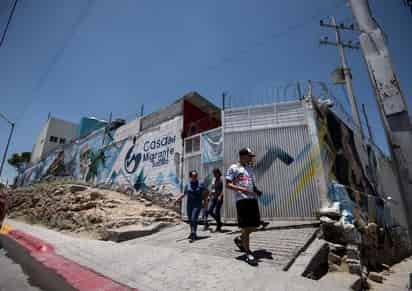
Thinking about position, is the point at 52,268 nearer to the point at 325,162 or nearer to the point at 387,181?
the point at 325,162

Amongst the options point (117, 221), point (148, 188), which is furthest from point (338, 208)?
point (148, 188)

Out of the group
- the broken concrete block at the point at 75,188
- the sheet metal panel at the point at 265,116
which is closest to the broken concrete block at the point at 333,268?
the sheet metal panel at the point at 265,116

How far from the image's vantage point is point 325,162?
6324 millimetres

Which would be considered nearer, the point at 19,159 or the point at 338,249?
the point at 338,249

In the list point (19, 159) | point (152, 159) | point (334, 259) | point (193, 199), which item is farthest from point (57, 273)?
point (19, 159)

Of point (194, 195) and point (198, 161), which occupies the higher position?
point (198, 161)

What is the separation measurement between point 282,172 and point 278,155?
1.94ft

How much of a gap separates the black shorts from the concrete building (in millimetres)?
35134

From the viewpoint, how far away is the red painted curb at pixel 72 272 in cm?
277

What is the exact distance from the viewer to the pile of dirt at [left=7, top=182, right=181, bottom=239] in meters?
7.24

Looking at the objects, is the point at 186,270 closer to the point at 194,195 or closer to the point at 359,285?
the point at 194,195

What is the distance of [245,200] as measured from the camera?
3250mm

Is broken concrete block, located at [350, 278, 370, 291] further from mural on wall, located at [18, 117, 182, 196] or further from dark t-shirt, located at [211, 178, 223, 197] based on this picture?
mural on wall, located at [18, 117, 182, 196]

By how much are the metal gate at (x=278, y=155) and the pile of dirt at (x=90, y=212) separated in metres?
3.27
